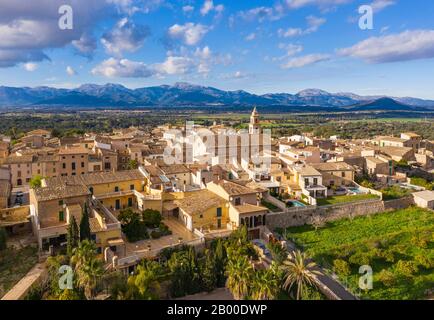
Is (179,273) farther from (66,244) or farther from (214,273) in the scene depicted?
(66,244)

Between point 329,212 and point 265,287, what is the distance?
19.2 meters

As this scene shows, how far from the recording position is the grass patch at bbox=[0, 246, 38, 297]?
957 inches

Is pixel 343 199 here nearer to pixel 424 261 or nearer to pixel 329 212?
pixel 329 212

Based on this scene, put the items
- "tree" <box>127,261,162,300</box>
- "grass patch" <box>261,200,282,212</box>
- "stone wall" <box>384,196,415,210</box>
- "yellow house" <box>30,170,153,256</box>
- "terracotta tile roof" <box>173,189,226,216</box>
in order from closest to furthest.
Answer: "tree" <box>127,261,162,300</box> → "yellow house" <box>30,170,153,256</box> → "terracotta tile roof" <box>173,189,226,216</box> → "grass patch" <box>261,200,282,212</box> → "stone wall" <box>384,196,415,210</box>

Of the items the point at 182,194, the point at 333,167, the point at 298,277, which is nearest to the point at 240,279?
the point at 298,277

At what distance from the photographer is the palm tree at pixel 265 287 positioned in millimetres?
21719

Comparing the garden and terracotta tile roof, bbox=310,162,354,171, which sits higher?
terracotta tile roof, bbox=310,162,354,171

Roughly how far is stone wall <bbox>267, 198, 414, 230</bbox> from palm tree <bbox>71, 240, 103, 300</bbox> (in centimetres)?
1778

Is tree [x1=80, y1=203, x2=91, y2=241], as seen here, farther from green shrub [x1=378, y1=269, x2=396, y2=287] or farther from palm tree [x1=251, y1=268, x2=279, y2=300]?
green shrub [x1=378, y1=269, x2=396, y2=287]

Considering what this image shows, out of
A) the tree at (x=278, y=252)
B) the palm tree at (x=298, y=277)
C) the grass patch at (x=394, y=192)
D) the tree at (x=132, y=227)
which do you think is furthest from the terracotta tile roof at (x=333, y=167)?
the tree at (x=132, y=227)

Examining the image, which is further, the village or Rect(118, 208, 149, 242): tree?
Rect(118, 208, 149, 242): tree

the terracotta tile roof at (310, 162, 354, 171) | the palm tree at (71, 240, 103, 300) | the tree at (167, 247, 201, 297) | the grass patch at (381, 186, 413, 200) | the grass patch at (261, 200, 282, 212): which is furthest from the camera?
the terracotta tile roof at (310, 162, 354, 171)

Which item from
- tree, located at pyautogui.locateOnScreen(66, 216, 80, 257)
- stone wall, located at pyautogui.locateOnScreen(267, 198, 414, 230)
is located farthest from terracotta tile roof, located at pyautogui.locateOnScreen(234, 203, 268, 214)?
tree, located at pyautogui.locateOnScreen(66, 216, 80, 257)
